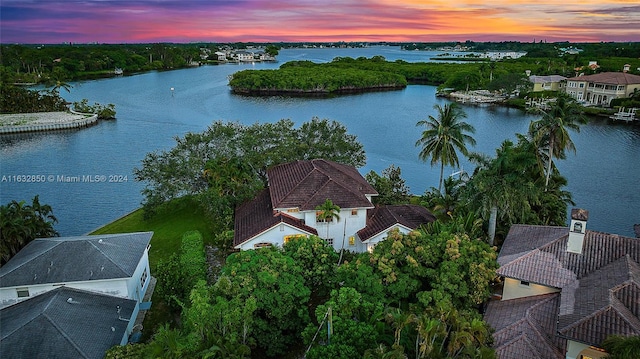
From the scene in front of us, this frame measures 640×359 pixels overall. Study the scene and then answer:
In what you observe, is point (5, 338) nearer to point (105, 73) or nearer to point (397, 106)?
point (397, 106)

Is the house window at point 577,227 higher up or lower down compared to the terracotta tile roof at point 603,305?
higher up

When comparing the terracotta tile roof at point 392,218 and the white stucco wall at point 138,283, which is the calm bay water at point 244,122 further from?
the terracotta tile roof at point 392,218

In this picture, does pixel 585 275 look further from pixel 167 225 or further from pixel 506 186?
pixel 167 225

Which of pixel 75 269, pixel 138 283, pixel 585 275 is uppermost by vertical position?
pixel 585 275

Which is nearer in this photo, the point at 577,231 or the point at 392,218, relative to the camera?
the point at 577,231

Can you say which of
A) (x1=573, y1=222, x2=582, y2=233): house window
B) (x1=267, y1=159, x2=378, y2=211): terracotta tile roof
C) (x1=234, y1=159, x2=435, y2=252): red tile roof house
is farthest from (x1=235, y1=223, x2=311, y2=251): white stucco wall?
(x1=573, y1=222, x2=582, y2=233): house window

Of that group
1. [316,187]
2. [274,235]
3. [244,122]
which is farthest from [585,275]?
[244,122]

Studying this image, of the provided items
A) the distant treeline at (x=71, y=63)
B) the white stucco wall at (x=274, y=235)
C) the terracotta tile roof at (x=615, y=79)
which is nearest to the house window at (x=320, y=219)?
the white stucco wall at (x=274, y=235)

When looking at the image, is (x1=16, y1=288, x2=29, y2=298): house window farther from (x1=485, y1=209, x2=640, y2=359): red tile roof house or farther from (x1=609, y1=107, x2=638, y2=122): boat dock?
(x1=609, y1=107, x2=638, y2=122): boat dock
